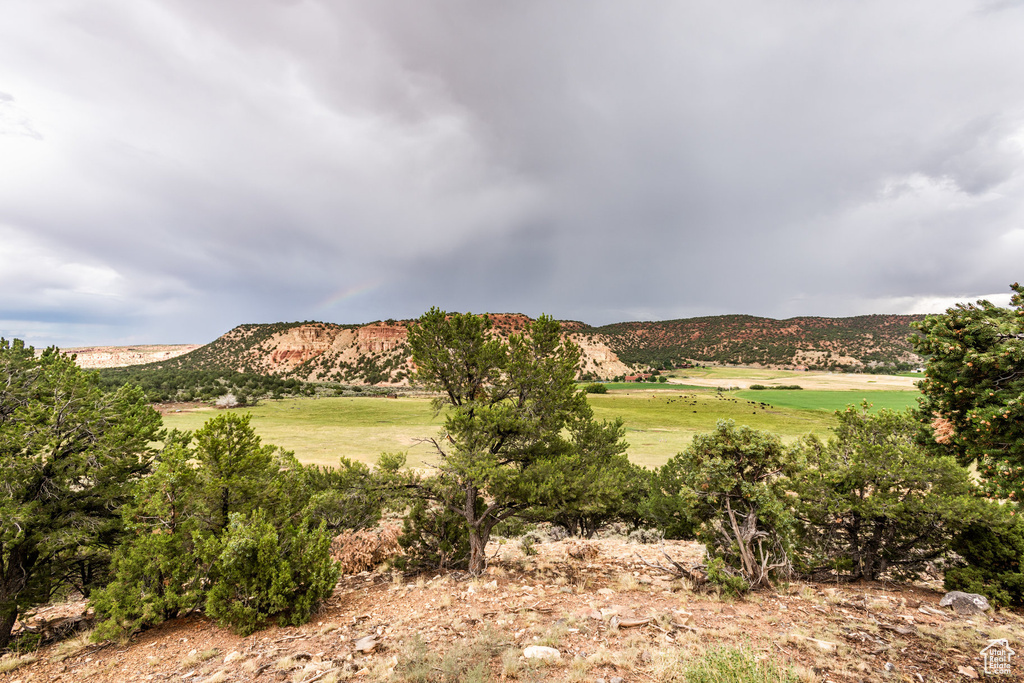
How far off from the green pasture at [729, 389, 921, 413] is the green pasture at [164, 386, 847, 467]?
569 centimetres

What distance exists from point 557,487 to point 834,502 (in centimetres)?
686

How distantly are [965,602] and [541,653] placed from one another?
349 inches

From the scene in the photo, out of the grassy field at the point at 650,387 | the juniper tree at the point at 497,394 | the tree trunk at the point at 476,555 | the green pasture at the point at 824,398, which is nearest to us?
the juniper tree at the point at 497,394

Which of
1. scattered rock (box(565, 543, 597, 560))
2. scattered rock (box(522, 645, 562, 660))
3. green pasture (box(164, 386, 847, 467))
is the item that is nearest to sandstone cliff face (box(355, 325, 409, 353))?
green pasture (box(164, 386, 847, 467))

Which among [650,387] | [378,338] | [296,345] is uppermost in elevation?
[378,338]

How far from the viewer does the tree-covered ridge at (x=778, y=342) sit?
14412 cm

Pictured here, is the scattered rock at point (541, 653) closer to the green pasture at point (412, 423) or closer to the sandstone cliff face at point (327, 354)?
the green pasture at point (412, 423)

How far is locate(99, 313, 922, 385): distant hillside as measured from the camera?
13262 centimetres

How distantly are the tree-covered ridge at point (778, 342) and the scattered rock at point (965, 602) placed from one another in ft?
483

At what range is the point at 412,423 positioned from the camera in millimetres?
56094

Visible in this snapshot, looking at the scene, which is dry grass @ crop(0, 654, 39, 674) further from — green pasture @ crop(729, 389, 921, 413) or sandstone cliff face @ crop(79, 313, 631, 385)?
sandstone cliff face @ crop(79, 313, 631, 385)

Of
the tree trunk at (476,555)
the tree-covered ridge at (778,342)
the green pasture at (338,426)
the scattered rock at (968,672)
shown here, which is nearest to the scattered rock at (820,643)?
the scattered rock at (968,672)

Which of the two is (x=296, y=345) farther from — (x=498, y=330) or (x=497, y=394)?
(x=497, y=394)

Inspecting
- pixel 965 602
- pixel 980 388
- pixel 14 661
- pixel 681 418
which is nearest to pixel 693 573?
pixel 965 602
